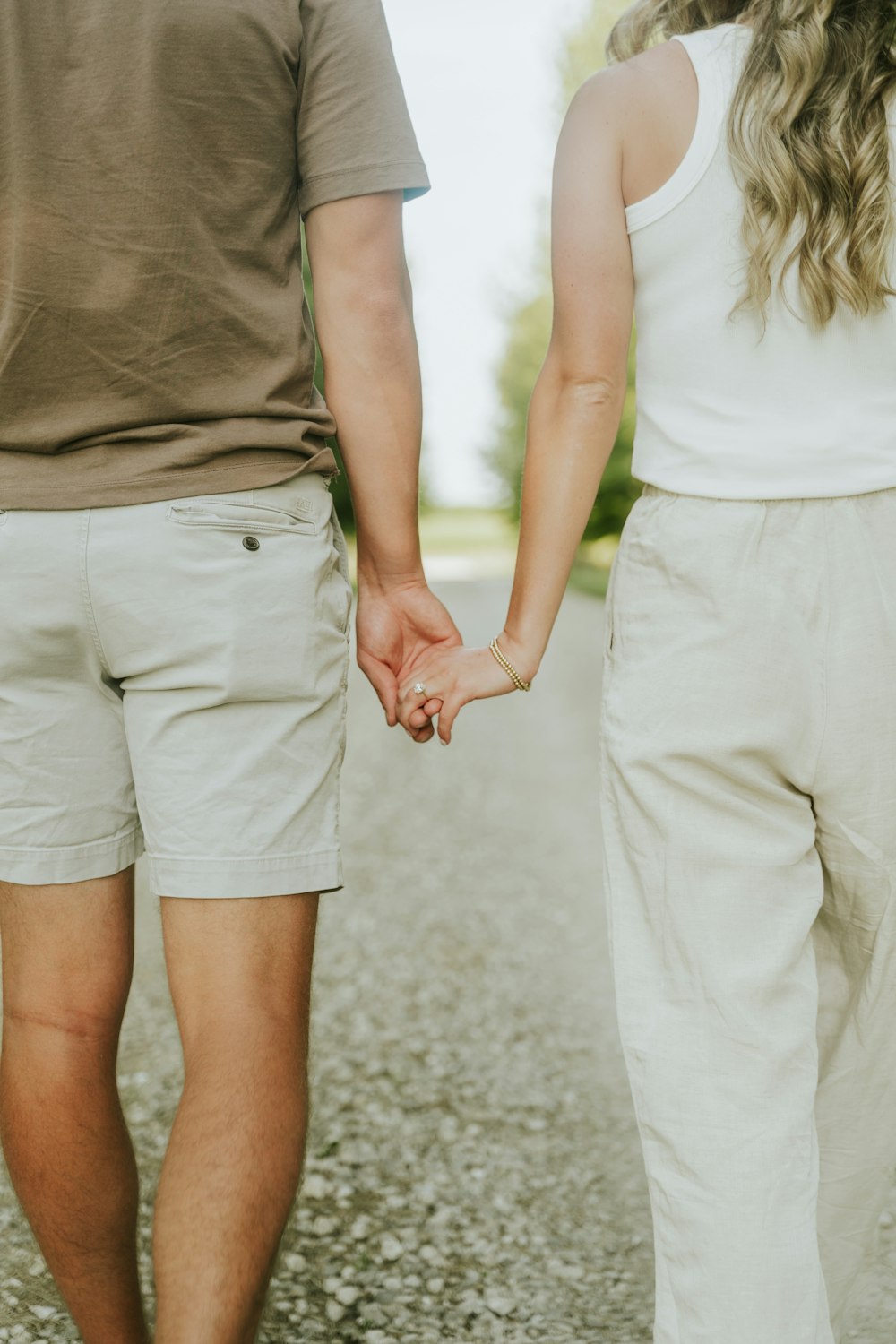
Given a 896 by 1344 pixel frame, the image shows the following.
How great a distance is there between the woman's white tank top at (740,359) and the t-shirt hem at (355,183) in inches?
15.4

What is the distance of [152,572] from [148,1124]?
2.10m

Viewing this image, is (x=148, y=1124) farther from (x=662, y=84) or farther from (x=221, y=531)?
(x=662, y=84)

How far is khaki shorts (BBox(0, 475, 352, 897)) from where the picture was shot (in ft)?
6.04

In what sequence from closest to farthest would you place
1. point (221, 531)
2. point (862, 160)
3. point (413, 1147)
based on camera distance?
1. point (862, 160)
2. point (221, 531)
3. point (413, 1147)

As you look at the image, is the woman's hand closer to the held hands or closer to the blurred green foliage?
the held hands

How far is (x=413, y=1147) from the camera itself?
3.45 m

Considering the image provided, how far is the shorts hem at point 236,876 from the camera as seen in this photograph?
185 centimetres

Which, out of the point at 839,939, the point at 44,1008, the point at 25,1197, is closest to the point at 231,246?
the point at 44,1008

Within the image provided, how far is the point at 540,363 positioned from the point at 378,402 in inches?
476

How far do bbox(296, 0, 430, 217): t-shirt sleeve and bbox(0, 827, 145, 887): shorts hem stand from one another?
0.95m

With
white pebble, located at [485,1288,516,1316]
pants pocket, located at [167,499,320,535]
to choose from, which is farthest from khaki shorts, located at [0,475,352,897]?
white pebble, located at [485,1288,516,1316]

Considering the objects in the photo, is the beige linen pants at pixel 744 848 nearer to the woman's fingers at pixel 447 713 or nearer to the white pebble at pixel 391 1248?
the woman's fingers at pixel 447 713

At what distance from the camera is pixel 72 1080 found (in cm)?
203

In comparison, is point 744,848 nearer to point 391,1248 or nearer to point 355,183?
point 355,183
